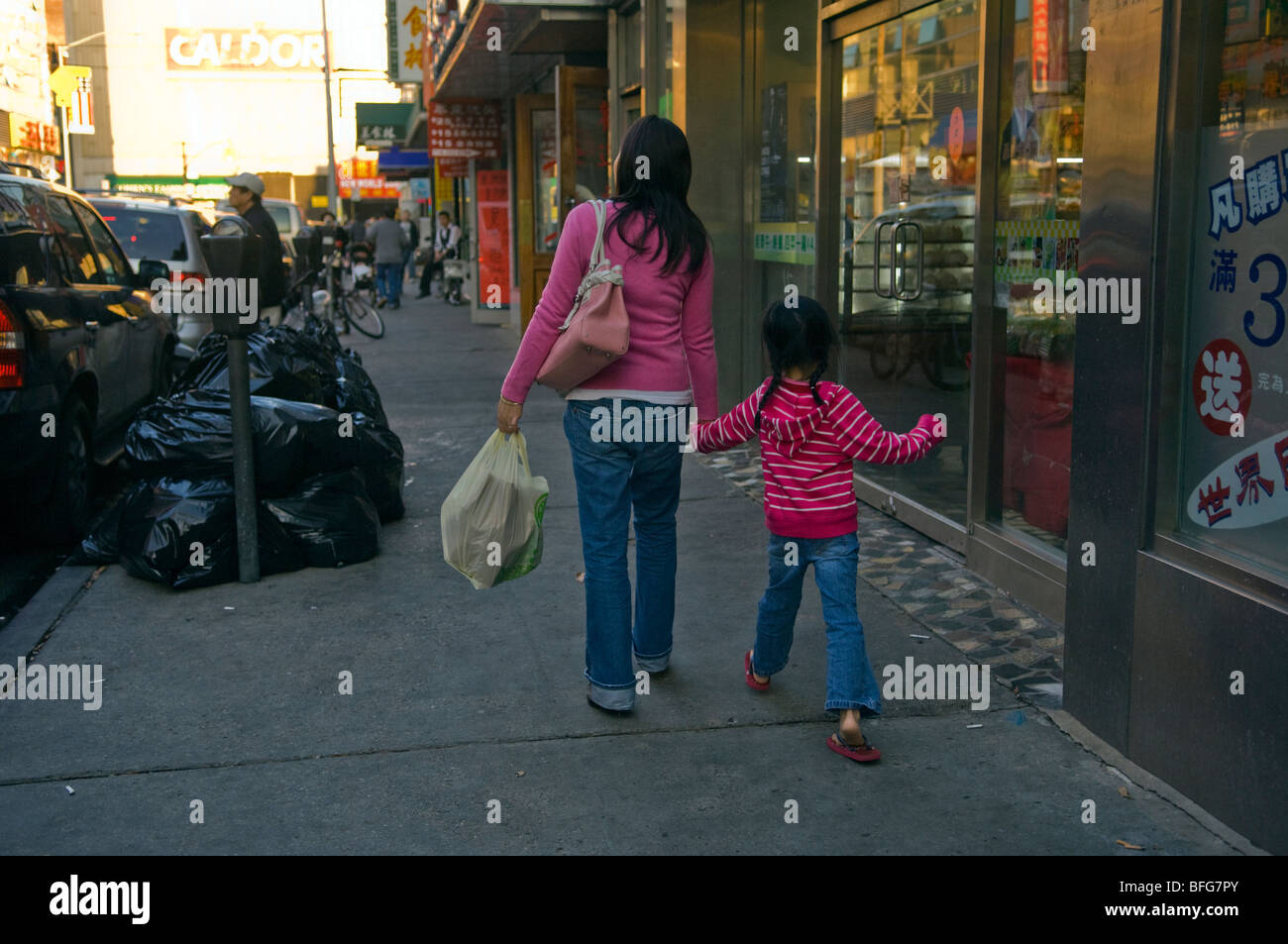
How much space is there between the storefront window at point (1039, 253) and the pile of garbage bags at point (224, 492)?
9.67ft

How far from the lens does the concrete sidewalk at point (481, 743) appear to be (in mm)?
3361

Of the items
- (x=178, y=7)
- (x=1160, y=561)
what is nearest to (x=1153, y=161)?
(x=1160, y=561)

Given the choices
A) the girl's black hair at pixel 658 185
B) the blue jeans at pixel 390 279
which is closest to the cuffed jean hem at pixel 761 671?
the girl's black hair at pixel 658 185

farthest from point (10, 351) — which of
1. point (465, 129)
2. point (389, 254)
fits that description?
point (389, 254)

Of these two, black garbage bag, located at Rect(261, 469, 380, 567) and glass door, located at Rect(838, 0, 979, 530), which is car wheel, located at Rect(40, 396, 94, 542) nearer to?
black garbage bag, located at Rect(261, 469, 380, 567)

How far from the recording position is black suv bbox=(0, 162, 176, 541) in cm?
596

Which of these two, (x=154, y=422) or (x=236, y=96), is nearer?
(x=154, y=422)

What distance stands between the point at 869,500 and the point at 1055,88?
8.23ft

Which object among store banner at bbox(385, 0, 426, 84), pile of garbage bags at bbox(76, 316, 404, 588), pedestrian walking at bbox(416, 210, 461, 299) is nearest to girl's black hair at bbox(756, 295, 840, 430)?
pile of garbage bags at bbox(76, 316, 404, 588)

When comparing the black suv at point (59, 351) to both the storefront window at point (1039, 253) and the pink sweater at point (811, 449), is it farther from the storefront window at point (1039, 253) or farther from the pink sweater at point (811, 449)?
the storefront window at point (1039, 253)

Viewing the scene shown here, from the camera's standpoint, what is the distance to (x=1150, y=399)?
354 centimetres

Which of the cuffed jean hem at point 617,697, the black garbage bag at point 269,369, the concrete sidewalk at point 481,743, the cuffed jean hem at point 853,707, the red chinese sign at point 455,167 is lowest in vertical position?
the concrete sidewalk at point 481,743

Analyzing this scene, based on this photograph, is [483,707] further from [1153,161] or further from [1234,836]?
[1153,161]

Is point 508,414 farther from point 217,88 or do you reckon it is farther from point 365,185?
point 217,88
